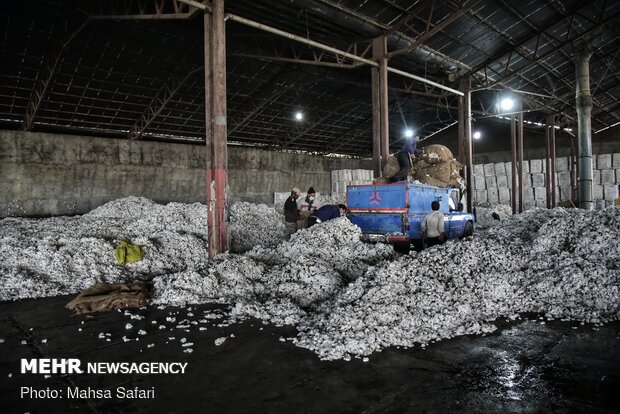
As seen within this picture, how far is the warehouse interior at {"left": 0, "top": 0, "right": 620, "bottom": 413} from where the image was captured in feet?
11.3

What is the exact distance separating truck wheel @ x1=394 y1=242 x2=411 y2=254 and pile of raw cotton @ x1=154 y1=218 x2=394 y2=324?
0.71 meters

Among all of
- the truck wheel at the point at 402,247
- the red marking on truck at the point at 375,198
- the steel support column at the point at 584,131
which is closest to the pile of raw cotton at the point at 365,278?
the truck wheel at the point at 402,247

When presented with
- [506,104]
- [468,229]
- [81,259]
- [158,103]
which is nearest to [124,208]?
[158,103]

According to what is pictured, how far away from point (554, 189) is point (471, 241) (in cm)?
1948

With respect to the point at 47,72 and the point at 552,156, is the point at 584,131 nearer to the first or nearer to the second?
the point at 552,156

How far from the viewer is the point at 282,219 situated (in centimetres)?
1485

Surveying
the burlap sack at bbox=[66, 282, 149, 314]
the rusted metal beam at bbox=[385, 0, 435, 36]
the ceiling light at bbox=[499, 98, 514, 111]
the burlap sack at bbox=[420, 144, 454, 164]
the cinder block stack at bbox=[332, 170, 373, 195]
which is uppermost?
the rusted metal beam at bbox=[385, 0, 435, 36]

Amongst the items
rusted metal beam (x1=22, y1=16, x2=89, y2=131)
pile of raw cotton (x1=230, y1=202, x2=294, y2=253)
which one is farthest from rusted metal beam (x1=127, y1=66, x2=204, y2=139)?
pile of raw cotton (x1=230, y1=202, x2=294, y2=253)

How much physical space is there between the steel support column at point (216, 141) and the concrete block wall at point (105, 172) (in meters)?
5.24

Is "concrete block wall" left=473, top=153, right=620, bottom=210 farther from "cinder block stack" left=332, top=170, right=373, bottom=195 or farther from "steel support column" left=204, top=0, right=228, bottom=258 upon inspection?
"steel support column" left=204, top=0, right=228, bottom=258

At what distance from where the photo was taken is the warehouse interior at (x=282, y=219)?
135 inches

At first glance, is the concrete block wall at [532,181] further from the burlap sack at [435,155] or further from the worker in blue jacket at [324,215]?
the worker in blue jacket at [324,215]

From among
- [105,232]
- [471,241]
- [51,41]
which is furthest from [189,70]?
[471,241]

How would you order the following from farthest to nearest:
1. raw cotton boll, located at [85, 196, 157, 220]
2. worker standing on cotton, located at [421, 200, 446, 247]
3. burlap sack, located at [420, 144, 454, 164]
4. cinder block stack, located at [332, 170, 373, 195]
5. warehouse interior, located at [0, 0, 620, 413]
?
cinder block stack, located at [332, 170, 373, 195] < raw cotton boll, located at [85, 196, 157, 220] < burlap sack, located at [420, 144, 454, 164] < worker standing on cotton, located at [421, 200, 446, 247] < warehouse interior, located at [0, 0, 620, 413]
